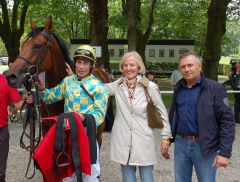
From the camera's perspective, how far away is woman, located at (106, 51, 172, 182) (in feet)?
11.7

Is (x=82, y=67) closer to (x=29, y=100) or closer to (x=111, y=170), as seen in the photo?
(x=29, y=100)

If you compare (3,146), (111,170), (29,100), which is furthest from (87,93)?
(111,170)

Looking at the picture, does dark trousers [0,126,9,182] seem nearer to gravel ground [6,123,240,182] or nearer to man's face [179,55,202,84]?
gravel ground [6,123,240,182]

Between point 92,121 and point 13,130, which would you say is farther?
point 13,130

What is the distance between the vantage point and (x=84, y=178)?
11.0 ft

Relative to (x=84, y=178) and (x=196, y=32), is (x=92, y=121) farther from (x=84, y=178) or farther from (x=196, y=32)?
(x=196, y=32)

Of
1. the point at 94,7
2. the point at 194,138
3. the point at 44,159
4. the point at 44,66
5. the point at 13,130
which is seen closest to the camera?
the point at 44,159

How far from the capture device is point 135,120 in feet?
11.8

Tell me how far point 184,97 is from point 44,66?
1.59 m

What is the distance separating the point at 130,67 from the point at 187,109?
67cm

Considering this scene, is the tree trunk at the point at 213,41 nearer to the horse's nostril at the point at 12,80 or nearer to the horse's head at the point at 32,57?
the horse's head at the point at 32,57

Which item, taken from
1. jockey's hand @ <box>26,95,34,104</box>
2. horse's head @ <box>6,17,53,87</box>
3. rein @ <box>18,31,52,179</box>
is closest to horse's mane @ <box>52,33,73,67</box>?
horse's head @ <box>6,17,53,87</box>

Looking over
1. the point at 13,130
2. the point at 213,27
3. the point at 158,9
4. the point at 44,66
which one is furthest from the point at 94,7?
the point at 158,9

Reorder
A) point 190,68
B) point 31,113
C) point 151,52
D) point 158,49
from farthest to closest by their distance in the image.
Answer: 1. point 151,52
2. point 158,49
3. point 31,113
4. point 190,68
